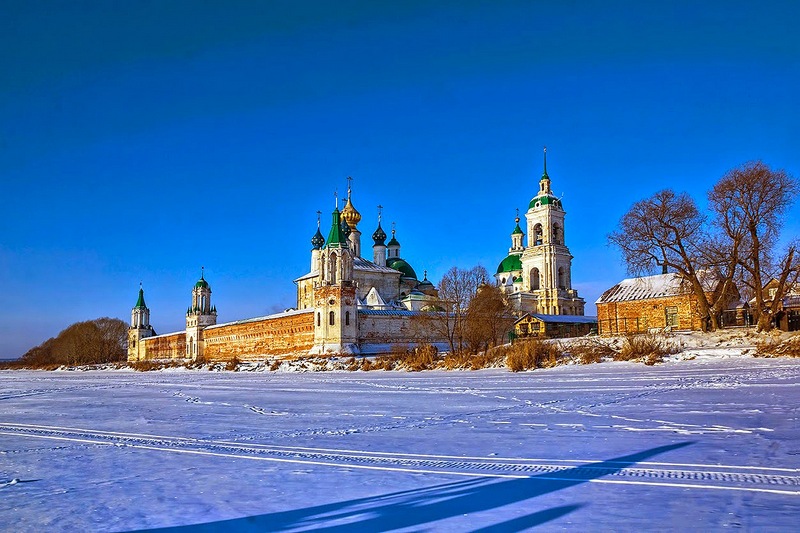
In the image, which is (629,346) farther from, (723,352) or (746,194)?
(746,194)

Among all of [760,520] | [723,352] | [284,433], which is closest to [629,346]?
[723,352]

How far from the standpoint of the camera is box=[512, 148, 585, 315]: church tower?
68.8 metres

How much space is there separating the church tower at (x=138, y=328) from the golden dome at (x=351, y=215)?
120 feet

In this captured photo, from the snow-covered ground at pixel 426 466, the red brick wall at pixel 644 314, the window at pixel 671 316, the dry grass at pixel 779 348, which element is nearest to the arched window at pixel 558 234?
the red brick wall at pixel 644 314

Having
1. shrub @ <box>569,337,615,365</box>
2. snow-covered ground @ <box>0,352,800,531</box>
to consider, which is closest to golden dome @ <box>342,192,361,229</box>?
shrub @ <box>569,337,615,365</box>

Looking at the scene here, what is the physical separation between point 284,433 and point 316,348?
38.5 meters

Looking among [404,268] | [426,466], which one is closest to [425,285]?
[404,268]

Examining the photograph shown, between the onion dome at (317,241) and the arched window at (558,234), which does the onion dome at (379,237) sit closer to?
the onion dome at (317,241)

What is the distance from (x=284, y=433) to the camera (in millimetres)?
8781

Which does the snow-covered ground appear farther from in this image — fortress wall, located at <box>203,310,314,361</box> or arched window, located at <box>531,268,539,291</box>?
arched window, located at <box>531,268,539,291</box>

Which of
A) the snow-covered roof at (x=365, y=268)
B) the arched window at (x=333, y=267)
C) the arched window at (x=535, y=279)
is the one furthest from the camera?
the arched window at (x=535, y=279)

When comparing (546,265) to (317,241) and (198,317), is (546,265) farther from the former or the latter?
(198,317)

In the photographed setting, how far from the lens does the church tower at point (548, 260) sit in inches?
2709

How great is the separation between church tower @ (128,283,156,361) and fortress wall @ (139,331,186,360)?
2471 mm
